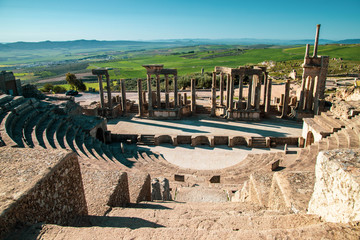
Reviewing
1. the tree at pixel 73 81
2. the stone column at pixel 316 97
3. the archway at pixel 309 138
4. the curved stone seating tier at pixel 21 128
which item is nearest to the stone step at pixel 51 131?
the curved stone seating tier at pixel 21 128

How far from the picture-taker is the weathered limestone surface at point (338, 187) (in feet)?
13.8

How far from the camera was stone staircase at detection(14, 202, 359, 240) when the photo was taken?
391cm

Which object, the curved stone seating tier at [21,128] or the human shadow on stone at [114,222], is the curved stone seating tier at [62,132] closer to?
the curved stone seating tier at [21,128]

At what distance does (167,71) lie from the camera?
27.1 metres

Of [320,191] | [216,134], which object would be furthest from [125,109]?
[320,191]

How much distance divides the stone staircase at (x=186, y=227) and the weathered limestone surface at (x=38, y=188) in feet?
1.04

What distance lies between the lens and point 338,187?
459 centimetres

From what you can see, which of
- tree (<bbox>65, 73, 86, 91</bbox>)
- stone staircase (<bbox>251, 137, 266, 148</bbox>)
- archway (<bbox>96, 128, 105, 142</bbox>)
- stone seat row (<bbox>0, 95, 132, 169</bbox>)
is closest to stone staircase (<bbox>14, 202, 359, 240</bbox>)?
stone seat row (<bbox>0, 95, 132, 169</bbox>)

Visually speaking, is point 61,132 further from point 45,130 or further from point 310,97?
point 310,97

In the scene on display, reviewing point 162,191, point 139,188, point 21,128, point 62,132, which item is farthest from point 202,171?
point 21,128

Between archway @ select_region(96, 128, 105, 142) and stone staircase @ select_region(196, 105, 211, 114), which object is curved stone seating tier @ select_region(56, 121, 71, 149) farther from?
stone staircase @ select_region(196, 105, 211, 114)

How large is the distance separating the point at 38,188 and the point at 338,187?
17.7ft

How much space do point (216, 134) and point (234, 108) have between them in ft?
22.2

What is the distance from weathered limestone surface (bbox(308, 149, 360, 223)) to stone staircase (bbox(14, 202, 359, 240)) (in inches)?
13.3
